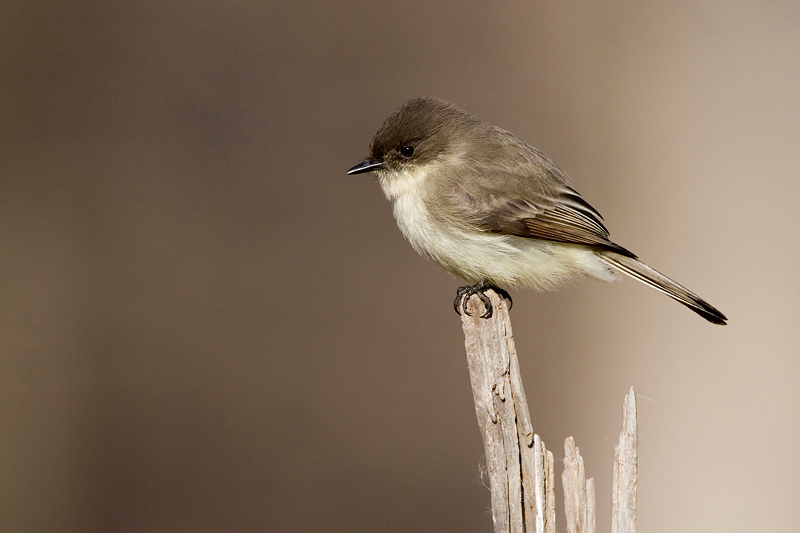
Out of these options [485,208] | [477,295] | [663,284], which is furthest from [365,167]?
[663,284]

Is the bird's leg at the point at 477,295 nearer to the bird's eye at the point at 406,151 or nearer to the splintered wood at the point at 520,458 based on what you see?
the splintered wood at the point at 520,458

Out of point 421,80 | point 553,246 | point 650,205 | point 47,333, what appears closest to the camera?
point 553,246

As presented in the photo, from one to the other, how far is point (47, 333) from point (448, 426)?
3191mm

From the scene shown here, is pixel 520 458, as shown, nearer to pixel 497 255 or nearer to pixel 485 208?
pixel 497 255

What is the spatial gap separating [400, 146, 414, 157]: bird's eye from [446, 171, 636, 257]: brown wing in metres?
0.37

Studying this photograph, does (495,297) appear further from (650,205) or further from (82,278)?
(650,205)

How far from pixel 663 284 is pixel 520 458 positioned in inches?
55.7

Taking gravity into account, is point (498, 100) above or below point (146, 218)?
above

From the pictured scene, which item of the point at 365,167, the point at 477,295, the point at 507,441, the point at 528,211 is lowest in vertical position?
the point at 507,441

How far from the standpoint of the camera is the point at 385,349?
646 cm

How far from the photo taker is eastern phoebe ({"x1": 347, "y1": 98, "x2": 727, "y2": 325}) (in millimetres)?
3947

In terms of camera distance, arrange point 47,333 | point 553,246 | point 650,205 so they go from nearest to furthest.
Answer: point 553,246, point 47,333, point 650,205

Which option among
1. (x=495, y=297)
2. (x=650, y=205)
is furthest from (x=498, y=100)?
(x=495, y=297)

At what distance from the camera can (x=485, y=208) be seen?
158 inches
